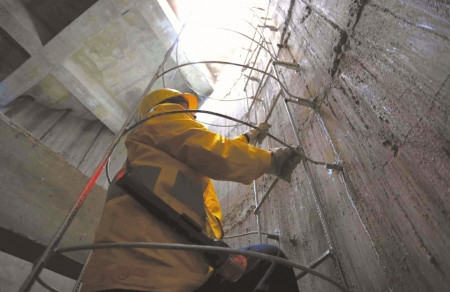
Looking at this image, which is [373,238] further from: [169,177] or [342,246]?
[169,177]

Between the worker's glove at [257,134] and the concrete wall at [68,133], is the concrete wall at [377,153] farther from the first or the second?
the concrete wall at [68,133]

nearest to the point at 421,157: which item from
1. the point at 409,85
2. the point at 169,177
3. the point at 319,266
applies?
the point at 409,85

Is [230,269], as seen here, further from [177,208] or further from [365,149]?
[365,149]

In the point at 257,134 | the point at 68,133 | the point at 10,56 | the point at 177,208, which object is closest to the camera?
the point at 177,208

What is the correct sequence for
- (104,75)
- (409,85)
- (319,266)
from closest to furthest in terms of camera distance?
1. (409,85)
2. (319,266)
3. (104,75)

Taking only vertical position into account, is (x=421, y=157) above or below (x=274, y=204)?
below

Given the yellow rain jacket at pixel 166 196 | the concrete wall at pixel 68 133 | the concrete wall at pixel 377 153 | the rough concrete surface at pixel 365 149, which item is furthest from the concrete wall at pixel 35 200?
the concrete wall at pixel 68 133

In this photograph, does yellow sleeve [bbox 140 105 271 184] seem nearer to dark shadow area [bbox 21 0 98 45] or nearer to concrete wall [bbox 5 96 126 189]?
dark shadow area [bbox 21 0 98 45]

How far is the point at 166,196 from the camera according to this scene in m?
1.49

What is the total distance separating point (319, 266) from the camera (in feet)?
5.71

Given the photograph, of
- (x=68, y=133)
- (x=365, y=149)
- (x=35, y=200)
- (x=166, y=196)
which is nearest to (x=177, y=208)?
(x=166, y=196)

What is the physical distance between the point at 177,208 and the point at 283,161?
2.43 ft

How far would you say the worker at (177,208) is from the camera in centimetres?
121

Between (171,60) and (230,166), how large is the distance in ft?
25.4
